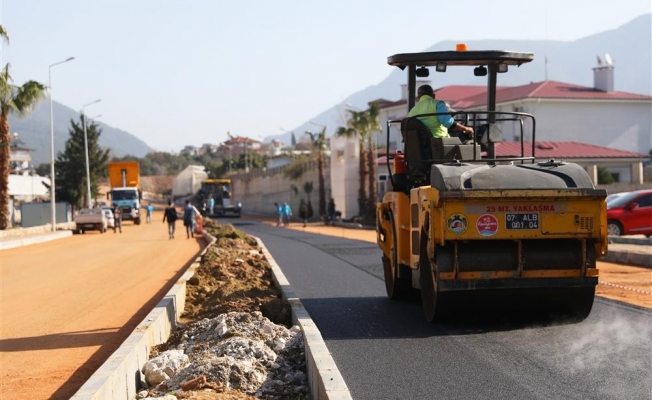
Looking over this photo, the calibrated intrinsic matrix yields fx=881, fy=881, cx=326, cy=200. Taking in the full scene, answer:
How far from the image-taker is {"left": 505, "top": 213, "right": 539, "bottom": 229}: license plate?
30.5 ft

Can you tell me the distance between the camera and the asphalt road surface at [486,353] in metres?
7.15

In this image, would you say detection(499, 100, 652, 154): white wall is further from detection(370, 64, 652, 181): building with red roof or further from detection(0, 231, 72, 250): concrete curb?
detection(0, 231, 72, 250): concrete curb

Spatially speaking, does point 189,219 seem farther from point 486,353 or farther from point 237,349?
point 486,353

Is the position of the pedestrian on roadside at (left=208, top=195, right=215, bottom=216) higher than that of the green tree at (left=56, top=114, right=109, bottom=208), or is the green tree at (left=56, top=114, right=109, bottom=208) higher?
the green tree at (left=56, top=114, right=109, bottom=208)

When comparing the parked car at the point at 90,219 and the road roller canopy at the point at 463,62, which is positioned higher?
the road roller canopy at the point at 463,62

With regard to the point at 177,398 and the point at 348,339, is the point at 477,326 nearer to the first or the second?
the point at 348,339

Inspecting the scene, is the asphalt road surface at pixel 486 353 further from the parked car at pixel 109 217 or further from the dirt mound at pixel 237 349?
the parked car at pixel 109 217

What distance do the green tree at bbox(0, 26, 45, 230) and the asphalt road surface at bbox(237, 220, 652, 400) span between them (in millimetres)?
32042

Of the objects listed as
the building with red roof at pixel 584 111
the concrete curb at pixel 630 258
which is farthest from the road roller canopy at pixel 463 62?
the building with red roof at pixel 584 111

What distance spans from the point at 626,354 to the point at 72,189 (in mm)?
71772

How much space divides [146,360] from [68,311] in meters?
5.48

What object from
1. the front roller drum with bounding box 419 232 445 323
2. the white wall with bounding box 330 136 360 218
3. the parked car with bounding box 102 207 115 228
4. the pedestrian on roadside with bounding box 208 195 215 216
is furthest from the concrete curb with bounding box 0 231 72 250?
the front roller drum with bounding box 419 232 445 323

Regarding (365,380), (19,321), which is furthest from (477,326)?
(19,321)

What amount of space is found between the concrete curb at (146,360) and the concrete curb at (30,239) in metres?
27.4
